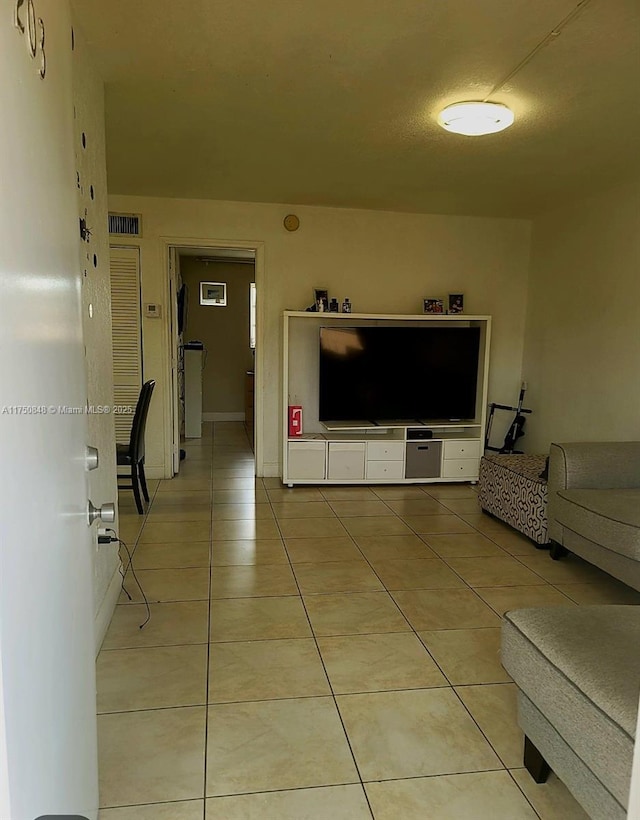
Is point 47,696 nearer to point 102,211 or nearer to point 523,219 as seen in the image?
point 102,211

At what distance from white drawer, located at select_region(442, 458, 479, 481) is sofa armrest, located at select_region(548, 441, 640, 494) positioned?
1.72 metres

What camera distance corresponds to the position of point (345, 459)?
15.6 ft

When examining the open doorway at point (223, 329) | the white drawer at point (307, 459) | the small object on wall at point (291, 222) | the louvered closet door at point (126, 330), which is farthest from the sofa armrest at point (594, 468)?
the open doorway at point (223, 329)

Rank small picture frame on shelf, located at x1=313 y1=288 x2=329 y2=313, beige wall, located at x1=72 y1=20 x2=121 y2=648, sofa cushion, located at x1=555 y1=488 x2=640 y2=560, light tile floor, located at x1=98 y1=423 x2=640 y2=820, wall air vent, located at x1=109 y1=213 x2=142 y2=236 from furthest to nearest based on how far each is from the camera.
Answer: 1. small picture frame on shelf, located at x1=313 y1=288 x2=329 y2=313
2. wall air vent, located at x1=109 y1=213 x2=142 y2=236
3. sofa cushion, located at x1=555 y1=488 x2=640 y2=560
4. beige wall, located at x1=72 y1=20 x2=121 y2=648
5. light tile floor, located at x1=98 y1=423 x2=640 y2=820

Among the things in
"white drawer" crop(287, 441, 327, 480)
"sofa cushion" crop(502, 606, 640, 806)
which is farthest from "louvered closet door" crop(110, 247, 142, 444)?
"sofa cushion" crop(502, 606, 640, 806)

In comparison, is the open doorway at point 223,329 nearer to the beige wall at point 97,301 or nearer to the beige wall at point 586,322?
the beige wall at point 586,322

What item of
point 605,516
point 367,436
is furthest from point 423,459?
point 605,516

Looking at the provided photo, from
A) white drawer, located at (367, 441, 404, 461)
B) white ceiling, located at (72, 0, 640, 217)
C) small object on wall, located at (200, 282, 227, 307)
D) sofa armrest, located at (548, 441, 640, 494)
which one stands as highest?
white ceiling, located at (72, 0, 640, 217)

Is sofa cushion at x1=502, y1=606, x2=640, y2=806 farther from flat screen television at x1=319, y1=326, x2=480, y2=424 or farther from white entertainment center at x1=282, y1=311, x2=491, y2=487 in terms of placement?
flat screen television at x1=319, y1=326, x2=480, y2=424

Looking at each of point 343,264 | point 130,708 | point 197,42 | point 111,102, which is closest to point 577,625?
point 130,708

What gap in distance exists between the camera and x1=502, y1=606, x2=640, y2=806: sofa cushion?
1.21 m

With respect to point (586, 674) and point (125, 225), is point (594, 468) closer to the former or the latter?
point (586, 674)

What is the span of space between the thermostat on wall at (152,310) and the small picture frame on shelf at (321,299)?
4.49ft

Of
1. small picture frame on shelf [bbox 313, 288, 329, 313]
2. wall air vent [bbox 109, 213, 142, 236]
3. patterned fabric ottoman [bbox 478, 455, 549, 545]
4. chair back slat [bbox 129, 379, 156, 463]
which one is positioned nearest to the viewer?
patterned fabric ottoman [bbox 478, 455, 549, 545]
